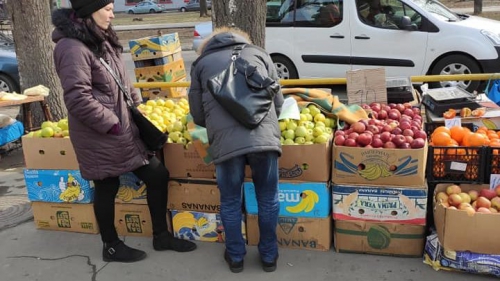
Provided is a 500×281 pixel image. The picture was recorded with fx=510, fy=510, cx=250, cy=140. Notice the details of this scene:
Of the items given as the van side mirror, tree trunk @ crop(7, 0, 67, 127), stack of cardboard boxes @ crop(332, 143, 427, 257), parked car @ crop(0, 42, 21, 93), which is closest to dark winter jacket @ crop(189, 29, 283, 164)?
stack of cardboard boxes @ crop(332, 143, 427, 257)

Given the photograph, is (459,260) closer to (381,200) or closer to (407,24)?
(381,200)

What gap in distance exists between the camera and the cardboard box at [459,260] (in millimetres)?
3137

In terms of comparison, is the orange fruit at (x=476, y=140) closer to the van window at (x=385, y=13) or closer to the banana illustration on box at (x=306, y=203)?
the banana illustration on box at (x=306, y=203)

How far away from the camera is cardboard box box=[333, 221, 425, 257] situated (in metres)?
3.49

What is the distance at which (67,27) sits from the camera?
10.4 feet

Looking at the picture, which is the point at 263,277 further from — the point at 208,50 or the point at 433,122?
the point at 433,122

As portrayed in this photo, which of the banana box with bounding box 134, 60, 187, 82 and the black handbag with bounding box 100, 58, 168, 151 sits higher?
the black handbag with bounding box 100, 58, 168, 151

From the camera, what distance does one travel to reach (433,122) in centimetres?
415

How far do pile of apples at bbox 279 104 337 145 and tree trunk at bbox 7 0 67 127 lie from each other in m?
4.06

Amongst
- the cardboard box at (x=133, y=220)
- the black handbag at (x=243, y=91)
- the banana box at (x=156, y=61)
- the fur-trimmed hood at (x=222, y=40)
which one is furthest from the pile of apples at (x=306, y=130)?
the banana box at (x=156, y=61)

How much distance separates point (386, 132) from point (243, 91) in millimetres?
1149

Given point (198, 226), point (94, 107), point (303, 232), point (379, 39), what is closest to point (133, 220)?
point (198, 226)

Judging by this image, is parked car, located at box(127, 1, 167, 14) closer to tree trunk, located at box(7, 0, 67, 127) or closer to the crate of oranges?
tree trunk, located at box(7, 0, 67, 127)

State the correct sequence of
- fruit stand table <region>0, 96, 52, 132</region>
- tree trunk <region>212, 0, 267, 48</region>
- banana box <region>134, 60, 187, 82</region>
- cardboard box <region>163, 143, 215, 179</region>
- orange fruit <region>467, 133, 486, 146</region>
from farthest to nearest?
banana box <region>134, 60, 187, 82</region>, fruit stand table <region>0, 96, 52, 132</region>, tree trunk <region>212, 0, 267, 48</region>, cardboard box <region>163, 143, 215, 179</region>, orange fruit <region>467, 133, 486, 146</region>
